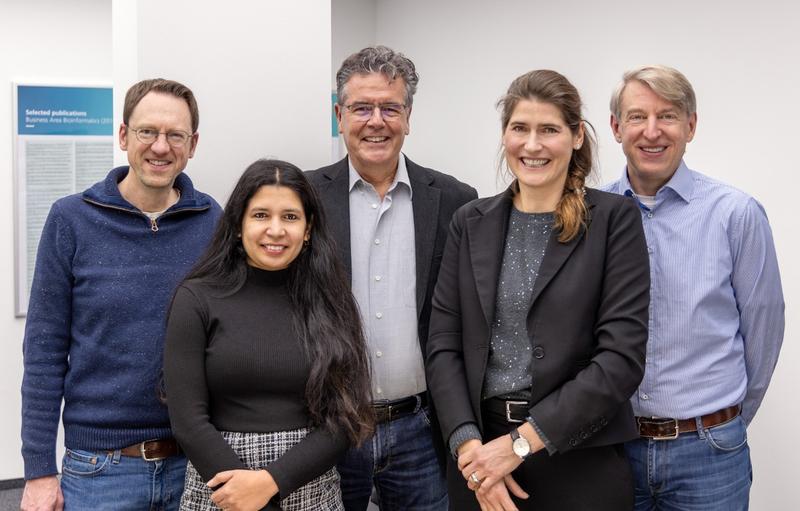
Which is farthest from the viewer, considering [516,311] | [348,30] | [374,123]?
[348,30]

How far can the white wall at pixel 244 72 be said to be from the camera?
2336 millimetres

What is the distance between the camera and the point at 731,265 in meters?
2.01

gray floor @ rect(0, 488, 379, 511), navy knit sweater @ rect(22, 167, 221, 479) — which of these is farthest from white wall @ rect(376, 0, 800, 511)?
gray floor @ rect(0, 488, 379, 511)

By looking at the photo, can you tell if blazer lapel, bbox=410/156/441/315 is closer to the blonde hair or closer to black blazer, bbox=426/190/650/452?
black blazer, bbox=426/190/650/452

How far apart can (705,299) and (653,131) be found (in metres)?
0.46

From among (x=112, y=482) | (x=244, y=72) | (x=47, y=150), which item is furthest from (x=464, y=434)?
(x=47, y=150)

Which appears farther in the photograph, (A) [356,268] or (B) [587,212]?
(A) [356,268]

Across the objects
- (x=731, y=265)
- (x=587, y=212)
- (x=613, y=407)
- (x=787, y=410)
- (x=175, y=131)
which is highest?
(x=175, y=131)

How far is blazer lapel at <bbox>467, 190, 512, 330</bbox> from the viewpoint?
1837 millimetres

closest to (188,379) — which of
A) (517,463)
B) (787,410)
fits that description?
(517,463)

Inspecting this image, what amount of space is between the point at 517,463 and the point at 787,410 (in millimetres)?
1424

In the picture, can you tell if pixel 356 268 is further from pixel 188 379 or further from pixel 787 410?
pixel 787 410

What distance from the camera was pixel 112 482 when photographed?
1.93 m

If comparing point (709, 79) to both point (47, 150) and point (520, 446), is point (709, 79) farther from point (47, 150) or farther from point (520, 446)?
point (47, 150)
